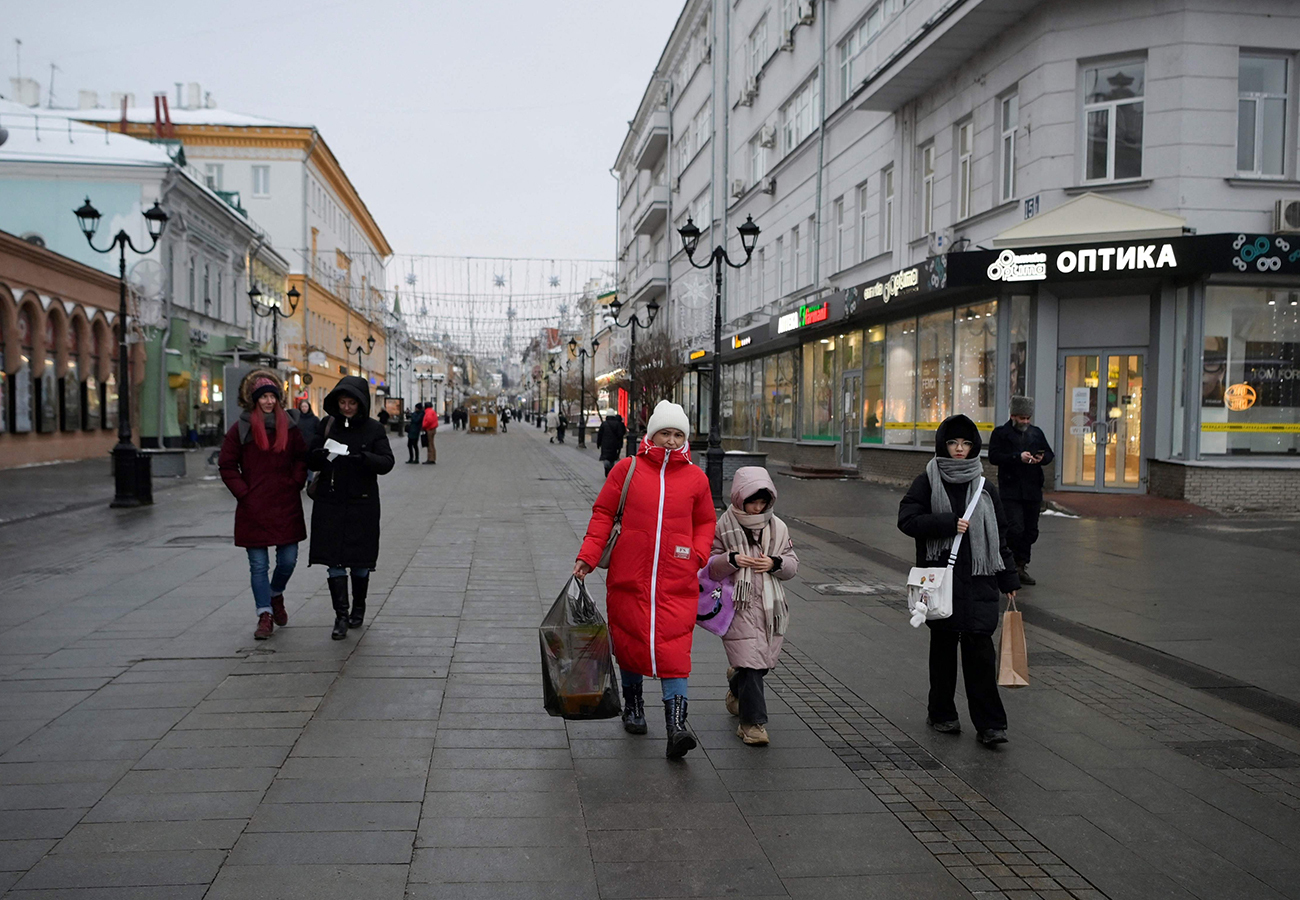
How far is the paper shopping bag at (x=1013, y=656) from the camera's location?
490 centimetres

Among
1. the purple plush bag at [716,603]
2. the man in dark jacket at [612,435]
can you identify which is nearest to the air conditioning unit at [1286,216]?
the man in dark jacket at [612,435]

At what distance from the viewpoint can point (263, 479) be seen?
680 cm

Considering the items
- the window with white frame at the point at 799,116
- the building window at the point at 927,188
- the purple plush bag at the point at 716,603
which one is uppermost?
the window with white frame at the point at 799,116

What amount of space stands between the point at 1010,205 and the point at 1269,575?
9095mm

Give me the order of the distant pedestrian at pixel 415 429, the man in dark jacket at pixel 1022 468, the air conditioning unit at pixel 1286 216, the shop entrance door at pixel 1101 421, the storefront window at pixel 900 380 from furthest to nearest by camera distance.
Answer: the distant pedestrian at pixel 415 429, the storefront window at pixel 900 380, the shop entrance door at pixel 1101 421, the air conditioning unit at pixel 1286 216, the man in dark jacket at pixel 1022 468

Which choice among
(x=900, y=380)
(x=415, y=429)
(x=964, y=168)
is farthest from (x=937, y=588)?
(x=415, y=429)

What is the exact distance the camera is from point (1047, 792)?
4309mm

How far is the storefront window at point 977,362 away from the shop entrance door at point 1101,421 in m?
1.31

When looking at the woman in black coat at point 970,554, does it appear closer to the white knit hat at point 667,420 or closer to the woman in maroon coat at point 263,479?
the white knit hat at point 667,420

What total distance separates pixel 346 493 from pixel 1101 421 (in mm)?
13930

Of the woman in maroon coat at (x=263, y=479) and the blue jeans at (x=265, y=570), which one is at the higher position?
the woman in maroon coat at (x=263, y=479)

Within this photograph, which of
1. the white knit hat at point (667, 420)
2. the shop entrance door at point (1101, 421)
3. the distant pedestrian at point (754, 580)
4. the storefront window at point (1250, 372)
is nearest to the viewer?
the white knit hat at point (667, 420)

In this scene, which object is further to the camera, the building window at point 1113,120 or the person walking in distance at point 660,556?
the building window at point 1113,120

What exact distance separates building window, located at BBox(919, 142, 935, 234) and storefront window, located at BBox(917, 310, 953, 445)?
1.88 metres
